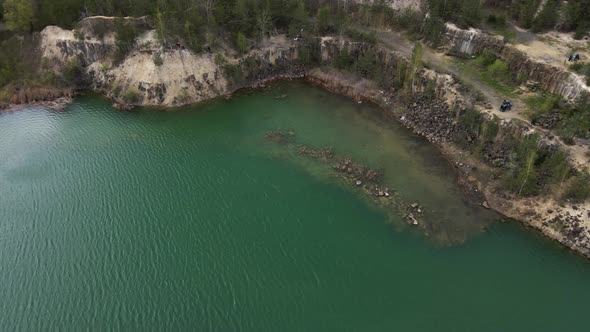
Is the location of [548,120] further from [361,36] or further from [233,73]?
[233,73]

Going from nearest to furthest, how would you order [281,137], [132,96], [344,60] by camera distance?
[281,137]
[132,96]
[344,60]

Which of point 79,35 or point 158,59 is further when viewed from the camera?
point 79,35

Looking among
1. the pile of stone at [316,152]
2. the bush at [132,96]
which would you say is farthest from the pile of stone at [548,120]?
the bush at [132,96]

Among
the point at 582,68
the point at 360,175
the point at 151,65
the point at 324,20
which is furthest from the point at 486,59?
the point at 151,65

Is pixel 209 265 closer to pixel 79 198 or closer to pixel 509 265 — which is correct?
pixel 79 198

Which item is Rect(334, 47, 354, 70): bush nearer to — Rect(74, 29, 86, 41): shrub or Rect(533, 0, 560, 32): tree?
Rect(533, 0, 560, 32): tree

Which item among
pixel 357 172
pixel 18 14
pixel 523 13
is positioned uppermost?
pixel 523 13

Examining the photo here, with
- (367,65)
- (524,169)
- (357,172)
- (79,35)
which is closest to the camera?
(524,169)

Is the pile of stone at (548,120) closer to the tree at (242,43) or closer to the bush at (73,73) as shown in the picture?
the tree at (242,43)
